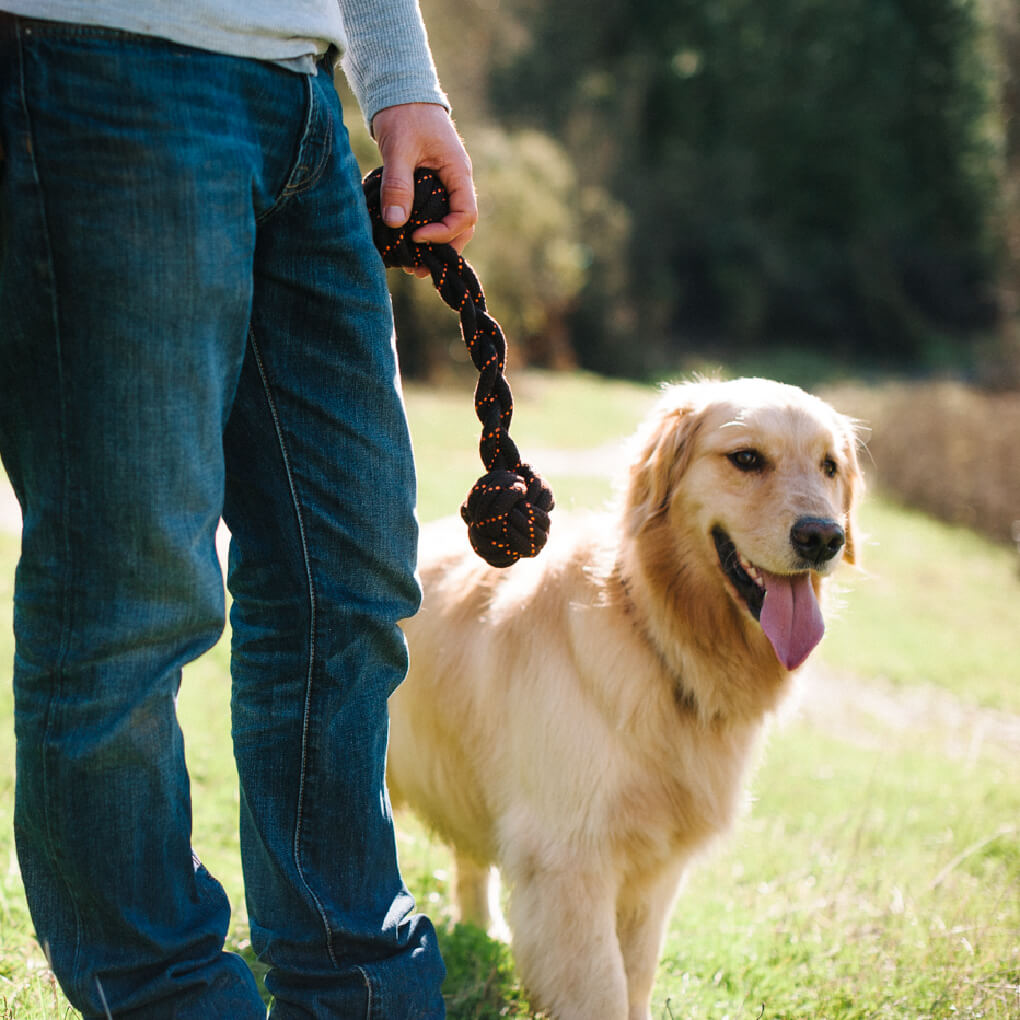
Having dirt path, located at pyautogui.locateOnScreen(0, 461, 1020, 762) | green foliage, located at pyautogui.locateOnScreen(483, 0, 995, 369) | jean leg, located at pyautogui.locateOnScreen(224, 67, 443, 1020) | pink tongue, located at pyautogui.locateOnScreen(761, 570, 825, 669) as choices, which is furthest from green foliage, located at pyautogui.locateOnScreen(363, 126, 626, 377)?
jean leg, located at pyautogui.locateOnScreen(224, 67, 443, 1020)

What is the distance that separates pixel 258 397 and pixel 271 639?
0.34 meters

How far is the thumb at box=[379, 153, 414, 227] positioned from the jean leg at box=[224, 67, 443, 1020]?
0.10 m

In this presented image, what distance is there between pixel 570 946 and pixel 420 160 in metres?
1.65

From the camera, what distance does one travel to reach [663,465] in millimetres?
2541

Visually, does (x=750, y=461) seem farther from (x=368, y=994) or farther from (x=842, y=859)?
(x=842, y=859)

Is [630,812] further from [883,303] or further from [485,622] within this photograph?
[883,303]

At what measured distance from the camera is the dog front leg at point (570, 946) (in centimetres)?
216

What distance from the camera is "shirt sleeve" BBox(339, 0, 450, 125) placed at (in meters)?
1.51

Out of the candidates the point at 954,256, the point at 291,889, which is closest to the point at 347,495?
the point at 291,889

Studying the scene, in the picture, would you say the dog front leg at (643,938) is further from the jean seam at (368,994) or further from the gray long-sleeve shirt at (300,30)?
the gray long-sleeve shirt at (300,30)

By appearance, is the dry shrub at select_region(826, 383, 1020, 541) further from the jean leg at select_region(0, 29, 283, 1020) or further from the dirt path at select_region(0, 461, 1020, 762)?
the jean leg at select_region(0, 29, 283, 1020)

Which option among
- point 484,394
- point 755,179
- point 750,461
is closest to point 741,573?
point 750,461

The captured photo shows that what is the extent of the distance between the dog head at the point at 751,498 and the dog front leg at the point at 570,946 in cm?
70

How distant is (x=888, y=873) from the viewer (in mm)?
3420
